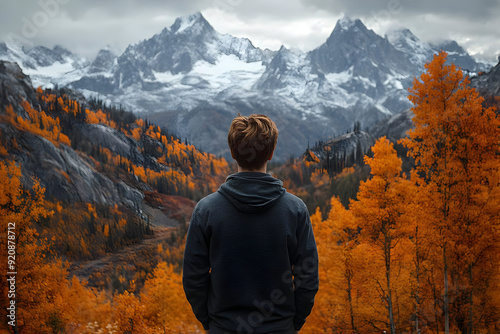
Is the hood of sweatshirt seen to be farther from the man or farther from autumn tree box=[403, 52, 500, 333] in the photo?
autumn tree box=[403, 52, 500, 333]

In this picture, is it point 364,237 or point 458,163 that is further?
point 364,237

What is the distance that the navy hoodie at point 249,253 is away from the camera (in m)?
2.86

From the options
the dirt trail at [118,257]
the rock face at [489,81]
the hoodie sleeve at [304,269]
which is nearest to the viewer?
the hoodie sleeve at [304,269]

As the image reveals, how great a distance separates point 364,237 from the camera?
14422 millimetres

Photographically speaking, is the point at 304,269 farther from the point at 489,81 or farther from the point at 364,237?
the point at 489,81

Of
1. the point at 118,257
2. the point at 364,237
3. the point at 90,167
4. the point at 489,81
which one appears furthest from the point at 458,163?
the point at 489,81

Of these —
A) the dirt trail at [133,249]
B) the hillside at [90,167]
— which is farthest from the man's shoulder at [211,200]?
the dirt trail at [133,249]

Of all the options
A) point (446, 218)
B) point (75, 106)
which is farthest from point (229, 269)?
point (75, 106)

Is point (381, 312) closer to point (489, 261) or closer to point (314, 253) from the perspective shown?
point (489, 261)

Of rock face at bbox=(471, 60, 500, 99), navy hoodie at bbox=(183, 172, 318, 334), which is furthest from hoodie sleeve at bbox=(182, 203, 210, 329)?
rock face at bbox=(471, 60, 500, 99)

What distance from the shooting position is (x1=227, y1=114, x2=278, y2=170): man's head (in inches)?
112

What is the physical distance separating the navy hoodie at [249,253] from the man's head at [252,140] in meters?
0.12

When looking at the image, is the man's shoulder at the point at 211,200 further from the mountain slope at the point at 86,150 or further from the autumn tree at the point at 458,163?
the mountain slope at the point at 86,150

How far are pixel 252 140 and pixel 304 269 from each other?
1231 millimetres
